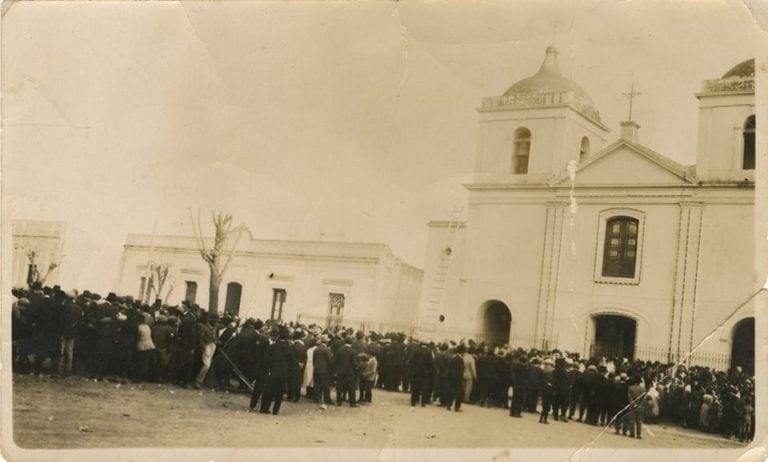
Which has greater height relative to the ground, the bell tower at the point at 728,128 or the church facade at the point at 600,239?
the bell tower at the point at 728,128

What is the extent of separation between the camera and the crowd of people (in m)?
3.75

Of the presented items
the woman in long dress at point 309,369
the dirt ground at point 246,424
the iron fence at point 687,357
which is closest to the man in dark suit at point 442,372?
the dirt ground at point 246,424

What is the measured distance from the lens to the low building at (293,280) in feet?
12.5

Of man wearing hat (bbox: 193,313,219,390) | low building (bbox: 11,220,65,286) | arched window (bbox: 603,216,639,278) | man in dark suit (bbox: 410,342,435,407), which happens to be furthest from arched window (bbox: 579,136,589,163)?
low building (bbox: 11,220,65,286)

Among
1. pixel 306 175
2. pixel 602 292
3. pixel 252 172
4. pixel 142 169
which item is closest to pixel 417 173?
pixel 306 175

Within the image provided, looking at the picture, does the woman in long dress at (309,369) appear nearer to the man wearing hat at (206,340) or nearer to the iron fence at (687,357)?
the man wearing hat at (206,340)

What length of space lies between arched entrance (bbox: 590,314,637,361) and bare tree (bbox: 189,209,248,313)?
1916 mm

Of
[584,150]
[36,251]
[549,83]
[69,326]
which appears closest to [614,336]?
[584,150]

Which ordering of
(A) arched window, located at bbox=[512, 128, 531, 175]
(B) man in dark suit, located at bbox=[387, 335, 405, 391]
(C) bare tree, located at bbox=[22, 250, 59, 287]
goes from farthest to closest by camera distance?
(A) arched window, located at bbox=[512, 128, 531, 175] → (B) man in dark suit, located at bbox=[387, 335, 405, 391] → (C) bare tree, located at bbox=[22, 250, 59, 287]

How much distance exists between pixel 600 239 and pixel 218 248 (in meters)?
2.00

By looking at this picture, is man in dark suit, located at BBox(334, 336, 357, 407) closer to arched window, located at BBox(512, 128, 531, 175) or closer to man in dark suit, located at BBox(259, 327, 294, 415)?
man in dark suit, located at BBox(259, 327, 294, 415)

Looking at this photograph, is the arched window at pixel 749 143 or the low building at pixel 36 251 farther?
the arched window at pixel 749 143

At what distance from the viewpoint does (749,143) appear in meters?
3.80

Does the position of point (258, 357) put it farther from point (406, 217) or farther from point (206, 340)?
point (406, 217)
